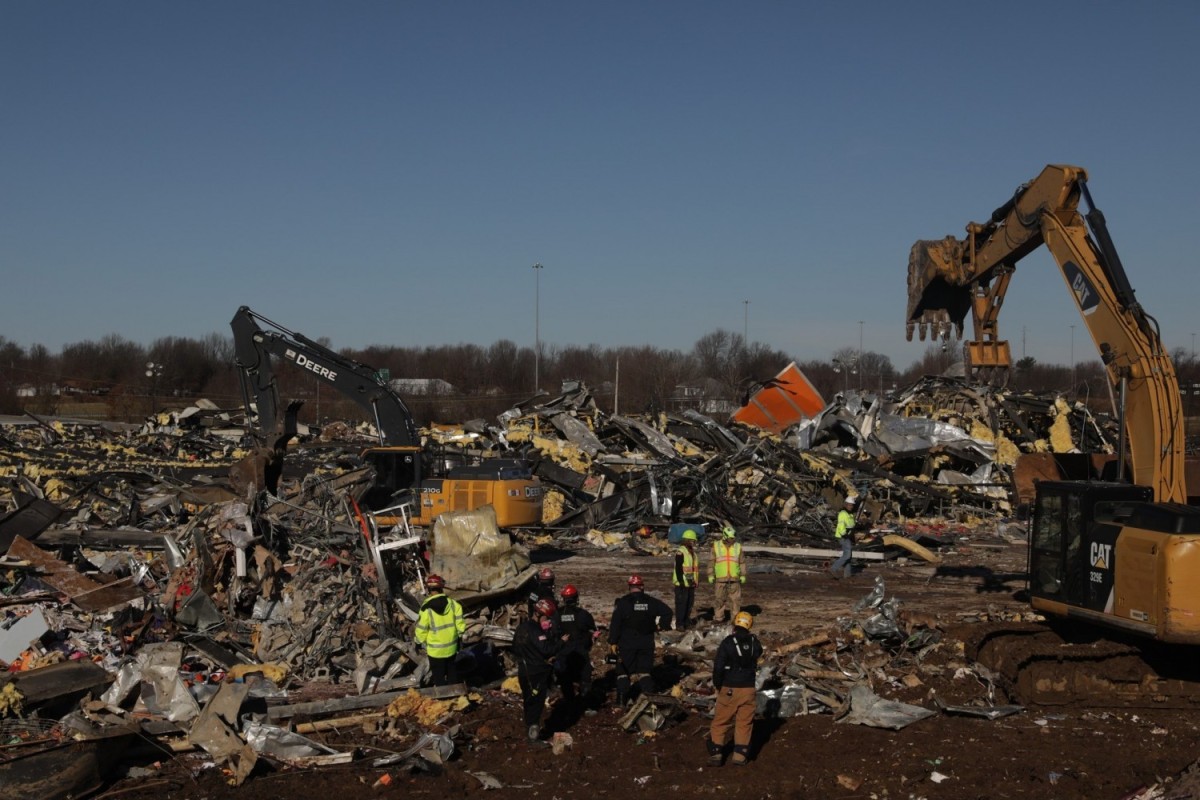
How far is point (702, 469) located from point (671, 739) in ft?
51.2

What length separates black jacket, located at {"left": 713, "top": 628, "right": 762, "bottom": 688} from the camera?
29.2 feet

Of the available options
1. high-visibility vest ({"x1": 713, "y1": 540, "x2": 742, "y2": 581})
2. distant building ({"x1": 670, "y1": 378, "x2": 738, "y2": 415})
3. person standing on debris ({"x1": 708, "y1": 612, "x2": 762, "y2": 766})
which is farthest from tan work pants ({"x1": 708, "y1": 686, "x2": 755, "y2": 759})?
distant building ({"x1": 670, "y1": 378, "x2": 738, "y2": 415})

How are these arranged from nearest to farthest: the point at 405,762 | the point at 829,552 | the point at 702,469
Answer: the point at 405,762 < the point at 829,552 < the point at 702,469

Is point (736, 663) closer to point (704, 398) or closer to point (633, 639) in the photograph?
point (633, 639)

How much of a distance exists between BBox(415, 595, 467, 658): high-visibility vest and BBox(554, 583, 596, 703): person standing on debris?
1150 mm

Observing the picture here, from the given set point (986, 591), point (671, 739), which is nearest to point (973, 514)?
point (986, 591)

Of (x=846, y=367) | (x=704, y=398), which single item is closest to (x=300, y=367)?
(x=704, y=398)

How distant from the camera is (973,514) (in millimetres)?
26328

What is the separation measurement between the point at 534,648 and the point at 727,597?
5322mm

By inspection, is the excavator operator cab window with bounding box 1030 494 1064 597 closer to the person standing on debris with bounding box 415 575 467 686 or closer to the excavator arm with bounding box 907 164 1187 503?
the excavator arm with bounding box 907 164 1187 503

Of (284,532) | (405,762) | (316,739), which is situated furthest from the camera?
(284,532)

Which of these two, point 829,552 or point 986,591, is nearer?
point 986,591

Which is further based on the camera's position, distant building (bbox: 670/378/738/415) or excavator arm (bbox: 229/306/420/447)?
distant building (bbox: 670/378/738/415)

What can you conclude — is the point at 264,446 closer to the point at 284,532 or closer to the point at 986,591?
the point at 284,532
